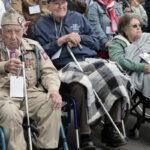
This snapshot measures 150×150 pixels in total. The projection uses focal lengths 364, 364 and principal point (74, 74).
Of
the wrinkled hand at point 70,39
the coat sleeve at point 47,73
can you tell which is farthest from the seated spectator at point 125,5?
the coat sleeve at point 47,73

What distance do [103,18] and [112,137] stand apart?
1988 mm

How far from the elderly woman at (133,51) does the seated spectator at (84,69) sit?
0.98ft

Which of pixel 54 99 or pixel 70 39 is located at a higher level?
pixel 70 39

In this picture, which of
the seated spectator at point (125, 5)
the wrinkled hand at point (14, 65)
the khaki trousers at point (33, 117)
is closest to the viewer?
the khaki trousers at point (33, 117)

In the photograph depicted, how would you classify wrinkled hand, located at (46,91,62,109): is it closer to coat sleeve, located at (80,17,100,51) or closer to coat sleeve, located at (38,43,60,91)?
coat sleeve, located at (38,43,60,91)

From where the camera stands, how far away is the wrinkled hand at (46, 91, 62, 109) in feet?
11.4

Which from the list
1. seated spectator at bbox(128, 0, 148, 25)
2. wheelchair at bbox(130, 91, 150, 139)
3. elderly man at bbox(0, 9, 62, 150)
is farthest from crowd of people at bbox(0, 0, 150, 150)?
seated spectator at bbox(128, 0, 148, 25)

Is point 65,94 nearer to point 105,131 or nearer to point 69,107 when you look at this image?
point 69,107

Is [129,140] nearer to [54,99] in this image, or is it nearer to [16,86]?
[54,99]

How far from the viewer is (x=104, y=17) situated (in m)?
5.37

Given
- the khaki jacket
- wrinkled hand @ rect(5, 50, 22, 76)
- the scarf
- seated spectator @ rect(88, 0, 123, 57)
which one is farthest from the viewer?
the scarf

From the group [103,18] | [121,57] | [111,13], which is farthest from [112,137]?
[111,13]

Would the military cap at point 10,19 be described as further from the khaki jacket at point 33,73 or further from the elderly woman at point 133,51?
the elderly woman at point 133,51

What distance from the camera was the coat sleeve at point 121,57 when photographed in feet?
14.5
